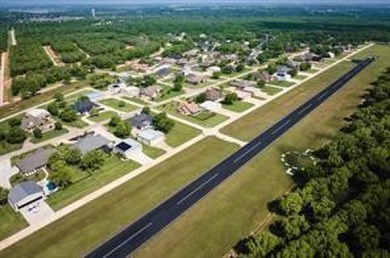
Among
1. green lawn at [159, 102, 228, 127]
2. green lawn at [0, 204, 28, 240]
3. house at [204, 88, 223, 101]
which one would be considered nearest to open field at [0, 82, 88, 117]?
green lawn at [159, 102, 228, 127]

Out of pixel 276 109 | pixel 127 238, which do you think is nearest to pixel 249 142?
pixel 276 109

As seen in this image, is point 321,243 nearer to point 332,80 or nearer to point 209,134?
point 209,134

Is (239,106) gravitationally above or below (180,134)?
above

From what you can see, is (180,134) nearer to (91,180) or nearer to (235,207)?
(91,180)

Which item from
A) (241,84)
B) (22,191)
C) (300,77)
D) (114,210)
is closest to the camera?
(114,210)

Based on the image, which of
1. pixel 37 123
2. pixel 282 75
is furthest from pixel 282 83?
pixel 37 123

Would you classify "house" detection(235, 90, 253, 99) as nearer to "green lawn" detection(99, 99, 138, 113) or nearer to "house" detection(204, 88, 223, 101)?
"house" detection(204, 88, 223, 101)
